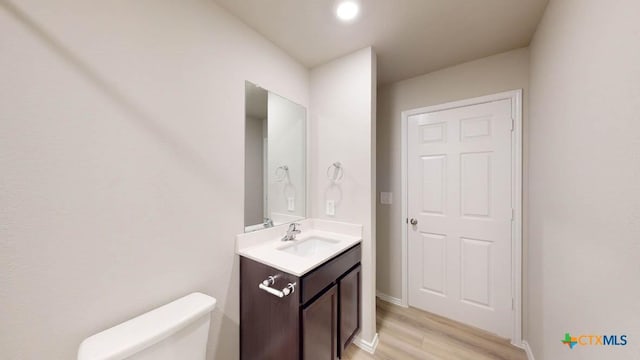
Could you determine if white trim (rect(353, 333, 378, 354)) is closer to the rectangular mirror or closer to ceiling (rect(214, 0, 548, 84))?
the rectangular mirror

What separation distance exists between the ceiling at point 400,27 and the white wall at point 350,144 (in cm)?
18

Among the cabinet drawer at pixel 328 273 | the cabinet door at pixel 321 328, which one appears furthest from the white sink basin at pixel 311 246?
the cabinet door at pixel 321 328

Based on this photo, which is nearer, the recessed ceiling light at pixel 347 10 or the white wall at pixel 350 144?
the recessed ceiling light at pixel 347 10

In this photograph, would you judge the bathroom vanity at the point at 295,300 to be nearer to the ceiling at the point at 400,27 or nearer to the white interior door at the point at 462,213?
the white interior door at the point at 462,213

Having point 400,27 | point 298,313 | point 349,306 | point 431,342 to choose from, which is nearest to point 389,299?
point 431,342

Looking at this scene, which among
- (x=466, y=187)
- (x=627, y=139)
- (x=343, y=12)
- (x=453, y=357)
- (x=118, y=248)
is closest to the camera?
(x=627, y=139)

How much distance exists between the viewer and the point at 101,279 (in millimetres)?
870

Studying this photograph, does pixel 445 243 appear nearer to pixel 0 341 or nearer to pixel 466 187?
pixel 466 187

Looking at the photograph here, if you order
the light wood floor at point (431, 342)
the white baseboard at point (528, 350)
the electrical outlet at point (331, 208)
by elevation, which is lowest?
the light wood floor at point (431, 342)

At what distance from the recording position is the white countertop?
1185mm

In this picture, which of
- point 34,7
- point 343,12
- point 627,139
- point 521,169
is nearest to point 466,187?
point 521,169

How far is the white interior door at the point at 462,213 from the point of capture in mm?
1784

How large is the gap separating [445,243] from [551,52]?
5.24 ft

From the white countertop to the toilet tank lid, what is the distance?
37 centimetres
